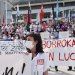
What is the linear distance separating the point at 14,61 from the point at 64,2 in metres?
69.9

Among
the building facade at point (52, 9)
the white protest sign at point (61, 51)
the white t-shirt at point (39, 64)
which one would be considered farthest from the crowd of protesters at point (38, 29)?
the building facade at point (52, 9)

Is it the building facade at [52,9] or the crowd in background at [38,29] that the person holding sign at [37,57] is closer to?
the crowd in background at [38,29]

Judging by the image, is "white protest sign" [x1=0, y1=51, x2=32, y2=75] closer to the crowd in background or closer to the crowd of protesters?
the crowd of protesters

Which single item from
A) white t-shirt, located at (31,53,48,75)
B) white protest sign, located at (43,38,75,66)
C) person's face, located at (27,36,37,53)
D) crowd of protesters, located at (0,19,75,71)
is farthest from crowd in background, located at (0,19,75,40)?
white t-shirt, located at (31,53,48,75)

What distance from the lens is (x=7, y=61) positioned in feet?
16.5

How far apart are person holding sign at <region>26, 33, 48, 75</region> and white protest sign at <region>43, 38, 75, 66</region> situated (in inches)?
280

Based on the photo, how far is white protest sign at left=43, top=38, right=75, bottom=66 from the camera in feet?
40.3

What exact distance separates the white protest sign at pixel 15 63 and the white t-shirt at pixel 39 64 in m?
0.07

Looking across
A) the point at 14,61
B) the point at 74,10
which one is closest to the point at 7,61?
the point at 14,61

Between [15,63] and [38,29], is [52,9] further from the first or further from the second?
[15,63]

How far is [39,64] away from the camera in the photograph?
16.5 feet

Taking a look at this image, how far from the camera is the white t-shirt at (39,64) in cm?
501

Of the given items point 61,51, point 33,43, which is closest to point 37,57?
point 33,43

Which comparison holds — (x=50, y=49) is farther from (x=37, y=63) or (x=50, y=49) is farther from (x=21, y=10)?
(x=21, y=10)
